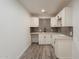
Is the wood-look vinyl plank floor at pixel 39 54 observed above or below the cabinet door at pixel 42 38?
below

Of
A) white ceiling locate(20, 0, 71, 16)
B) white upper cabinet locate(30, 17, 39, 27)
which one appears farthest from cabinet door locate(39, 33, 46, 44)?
white ceiling locate(20, 0, 71, 16)

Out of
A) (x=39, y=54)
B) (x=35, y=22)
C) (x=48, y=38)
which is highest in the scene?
(x=35, y=22)

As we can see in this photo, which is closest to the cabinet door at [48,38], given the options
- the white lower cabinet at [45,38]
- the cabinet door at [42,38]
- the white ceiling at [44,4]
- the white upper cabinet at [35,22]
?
the white lower cabinet at [45,38]

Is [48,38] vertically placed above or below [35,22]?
below

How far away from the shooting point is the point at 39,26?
27.5ft

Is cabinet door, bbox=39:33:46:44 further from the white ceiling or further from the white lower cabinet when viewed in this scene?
the white ceiling

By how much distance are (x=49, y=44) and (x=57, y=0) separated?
14.0ft

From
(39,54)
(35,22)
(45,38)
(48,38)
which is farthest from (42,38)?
(39,54)

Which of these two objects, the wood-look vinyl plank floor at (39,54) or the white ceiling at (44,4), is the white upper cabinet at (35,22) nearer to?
the white ceiling at (44,4)

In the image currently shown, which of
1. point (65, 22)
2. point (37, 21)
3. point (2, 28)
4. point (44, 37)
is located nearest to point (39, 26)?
point (37, 21)

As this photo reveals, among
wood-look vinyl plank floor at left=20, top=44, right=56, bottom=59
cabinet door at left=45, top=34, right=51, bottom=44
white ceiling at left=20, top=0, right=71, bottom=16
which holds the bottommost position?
wood-look vinyl plank floor at left=20, top=44, right=56, bottom=59

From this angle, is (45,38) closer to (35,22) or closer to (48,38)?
(48,38)

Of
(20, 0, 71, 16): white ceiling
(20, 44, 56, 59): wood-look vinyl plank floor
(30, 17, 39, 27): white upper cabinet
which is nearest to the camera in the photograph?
(20, 0, 71, 16): white ceiling

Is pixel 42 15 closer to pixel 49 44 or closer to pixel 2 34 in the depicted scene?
pixel 49 44
